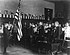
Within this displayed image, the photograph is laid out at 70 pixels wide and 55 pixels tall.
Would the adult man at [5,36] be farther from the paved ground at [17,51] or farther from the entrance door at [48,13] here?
the entrance door at [48,13]

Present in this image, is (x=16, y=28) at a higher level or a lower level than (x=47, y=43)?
higher

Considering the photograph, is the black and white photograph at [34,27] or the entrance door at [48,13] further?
the entrance door at [48,13]

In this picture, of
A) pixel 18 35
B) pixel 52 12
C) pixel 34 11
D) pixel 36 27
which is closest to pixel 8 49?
pixel 18 35

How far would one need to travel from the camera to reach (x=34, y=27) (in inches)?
98.7

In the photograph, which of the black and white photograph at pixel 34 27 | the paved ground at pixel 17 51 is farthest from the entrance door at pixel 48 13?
the paved ground at pixel 17 51

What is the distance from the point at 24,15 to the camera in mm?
2434

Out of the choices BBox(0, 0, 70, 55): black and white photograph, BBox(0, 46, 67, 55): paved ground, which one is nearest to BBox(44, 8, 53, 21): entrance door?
BBox(0, 0, 70, 55): black and white photograph

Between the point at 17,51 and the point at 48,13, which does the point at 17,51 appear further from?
the point at 48,13

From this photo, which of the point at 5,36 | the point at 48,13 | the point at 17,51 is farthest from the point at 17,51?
the point at 48,13

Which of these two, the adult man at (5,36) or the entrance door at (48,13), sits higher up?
the entrance door at (48,13)

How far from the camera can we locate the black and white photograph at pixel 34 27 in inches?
93.8

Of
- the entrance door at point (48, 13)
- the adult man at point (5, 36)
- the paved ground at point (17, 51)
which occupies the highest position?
the entrance door at point (48, 13)

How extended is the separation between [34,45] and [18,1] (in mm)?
858

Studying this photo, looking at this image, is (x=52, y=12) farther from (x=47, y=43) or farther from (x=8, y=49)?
(x=8, y=49)
